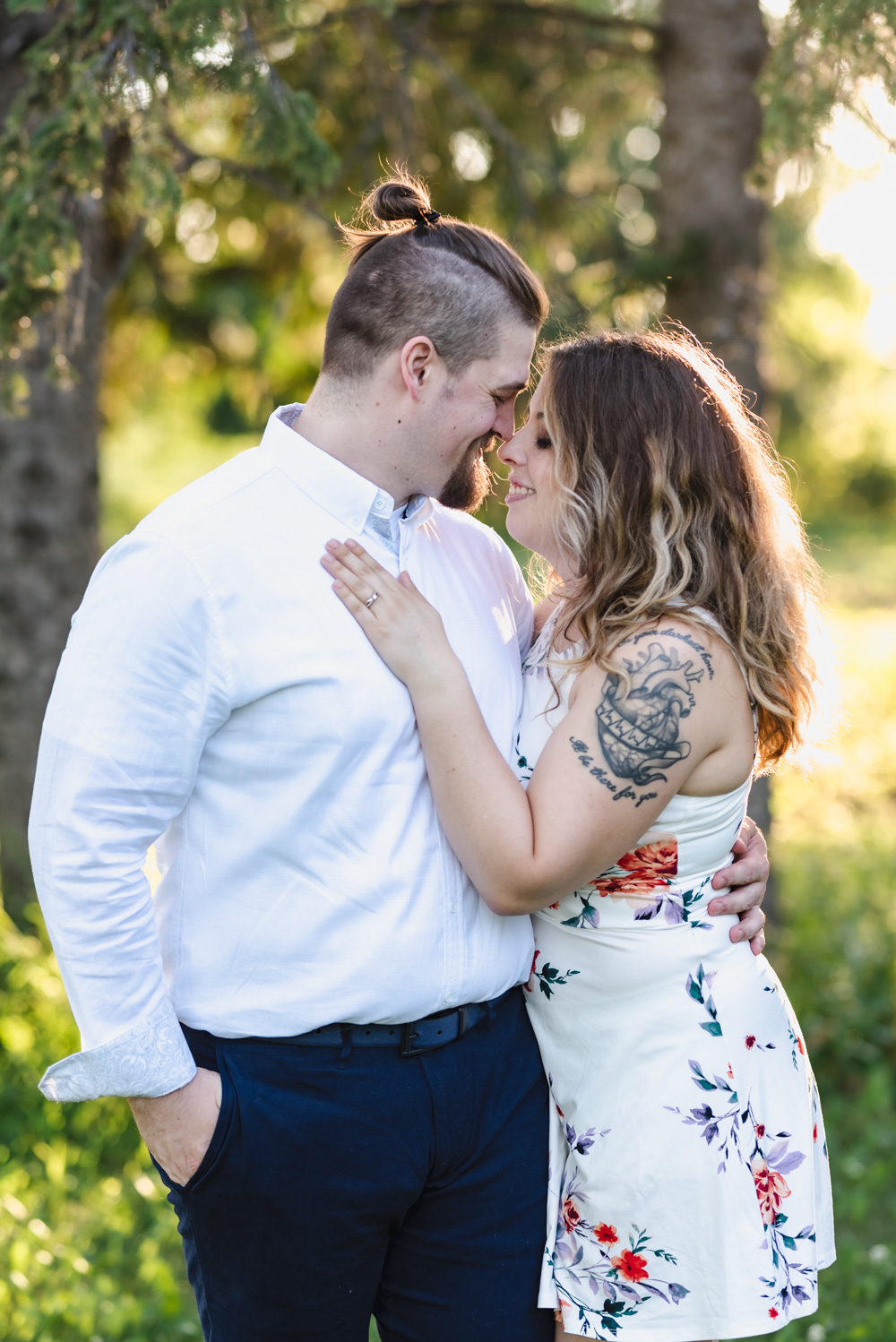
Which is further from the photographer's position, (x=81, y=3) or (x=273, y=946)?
(x=81, y=3)

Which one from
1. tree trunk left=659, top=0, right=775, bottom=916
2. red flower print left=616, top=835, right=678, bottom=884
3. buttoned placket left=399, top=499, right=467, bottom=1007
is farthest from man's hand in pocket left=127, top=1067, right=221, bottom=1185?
tree trunk left=659, top=0, right=775, bottom=916

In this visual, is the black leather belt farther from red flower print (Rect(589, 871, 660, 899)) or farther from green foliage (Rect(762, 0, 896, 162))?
green foliage (Rect(762, 0, 896, 162))

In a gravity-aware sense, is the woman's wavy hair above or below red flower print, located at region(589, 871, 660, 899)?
above

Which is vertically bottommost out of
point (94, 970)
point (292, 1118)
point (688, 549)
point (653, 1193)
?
point (653, 1193)

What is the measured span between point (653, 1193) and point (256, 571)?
1264 mm

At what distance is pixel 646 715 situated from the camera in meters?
1.94

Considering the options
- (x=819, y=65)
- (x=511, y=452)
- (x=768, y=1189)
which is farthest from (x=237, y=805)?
(x=819, y=65)

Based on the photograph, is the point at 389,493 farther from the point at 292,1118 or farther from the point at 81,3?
the point at 81,3

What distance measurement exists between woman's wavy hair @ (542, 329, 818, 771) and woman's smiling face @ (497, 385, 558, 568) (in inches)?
1.8

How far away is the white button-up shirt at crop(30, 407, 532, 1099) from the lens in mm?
1762

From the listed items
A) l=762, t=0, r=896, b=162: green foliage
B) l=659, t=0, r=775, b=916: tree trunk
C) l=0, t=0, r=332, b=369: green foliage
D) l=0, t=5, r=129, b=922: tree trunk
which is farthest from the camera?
l=0, t=5, r=129, b=922: tree trunk

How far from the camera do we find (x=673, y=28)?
4.58 meters

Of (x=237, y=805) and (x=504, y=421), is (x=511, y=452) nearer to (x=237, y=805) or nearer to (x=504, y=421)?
(x=504, y=421)

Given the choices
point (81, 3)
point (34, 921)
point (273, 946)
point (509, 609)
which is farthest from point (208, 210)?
point (273, 946)
